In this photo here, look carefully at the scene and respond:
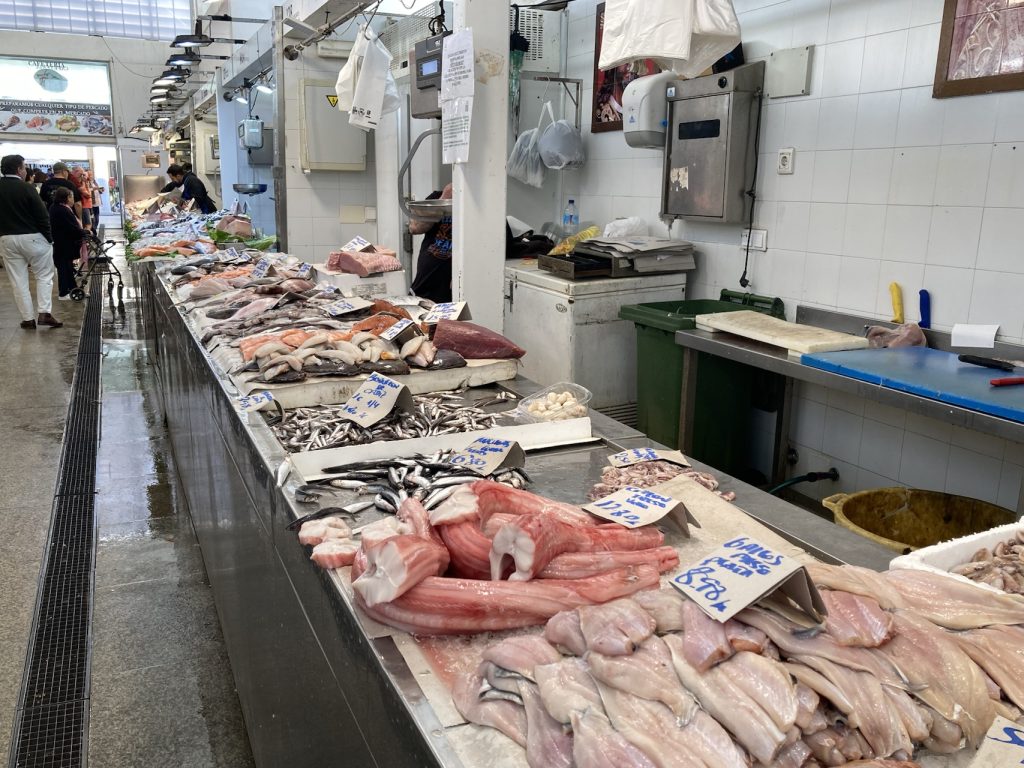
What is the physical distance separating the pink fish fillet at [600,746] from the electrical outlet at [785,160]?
4.69m

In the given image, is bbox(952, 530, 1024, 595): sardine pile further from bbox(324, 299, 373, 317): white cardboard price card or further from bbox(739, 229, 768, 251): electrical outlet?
bbox(739, 229, 768, 251): electrical outlet

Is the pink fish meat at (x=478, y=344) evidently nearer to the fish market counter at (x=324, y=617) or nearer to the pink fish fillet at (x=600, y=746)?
the fish market counter at (x=324, y=617)

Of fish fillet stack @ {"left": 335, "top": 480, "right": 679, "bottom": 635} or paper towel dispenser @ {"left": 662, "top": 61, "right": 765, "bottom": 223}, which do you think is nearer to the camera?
fish fillet stack @ {"left": 335, "top": 480, "right": 679, "bottom": 635}

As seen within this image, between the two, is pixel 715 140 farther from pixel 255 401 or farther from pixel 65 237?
pixel 65 237

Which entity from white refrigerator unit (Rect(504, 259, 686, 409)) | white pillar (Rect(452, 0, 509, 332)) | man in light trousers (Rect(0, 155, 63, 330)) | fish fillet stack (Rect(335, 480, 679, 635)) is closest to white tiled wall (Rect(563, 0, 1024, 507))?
white refrigerator unit (Rect(504, 259, 686, 409))

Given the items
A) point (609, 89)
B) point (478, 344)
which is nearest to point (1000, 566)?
point (478, 344)

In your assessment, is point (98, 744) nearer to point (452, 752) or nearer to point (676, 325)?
point (452, 752)

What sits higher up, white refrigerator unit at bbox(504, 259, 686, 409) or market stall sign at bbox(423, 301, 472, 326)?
market stall sign at bbox(423, 301, 472, 326)

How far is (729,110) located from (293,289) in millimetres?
2915

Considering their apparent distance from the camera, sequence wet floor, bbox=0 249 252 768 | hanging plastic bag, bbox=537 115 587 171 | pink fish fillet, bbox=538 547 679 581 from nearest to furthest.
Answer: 1. pink fish fillet, bbox=538 547 679 581
2. wet floor, bbox=0 249 252 768
3. hanging plastic bag, bbox=537 115 587 171

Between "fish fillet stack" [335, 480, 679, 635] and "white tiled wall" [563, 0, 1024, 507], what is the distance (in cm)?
327

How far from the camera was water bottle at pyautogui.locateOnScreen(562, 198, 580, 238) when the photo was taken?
738cm

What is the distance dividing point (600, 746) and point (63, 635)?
3371mm

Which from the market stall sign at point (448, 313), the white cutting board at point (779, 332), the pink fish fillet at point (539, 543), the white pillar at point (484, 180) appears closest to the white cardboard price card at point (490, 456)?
the pink fish fillet at point (539, 543)
